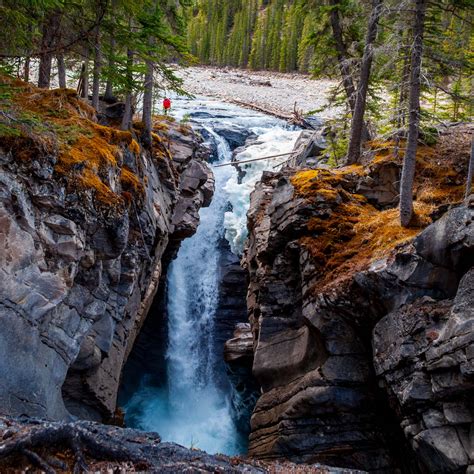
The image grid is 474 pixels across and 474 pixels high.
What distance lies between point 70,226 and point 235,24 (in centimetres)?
10473

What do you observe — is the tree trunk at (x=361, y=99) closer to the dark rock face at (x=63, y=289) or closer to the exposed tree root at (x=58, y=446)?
the dark rock face at (x=63, y=289)

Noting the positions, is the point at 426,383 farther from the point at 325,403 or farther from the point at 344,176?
the point at 344,176

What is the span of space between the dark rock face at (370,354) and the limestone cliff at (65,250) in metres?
5.04

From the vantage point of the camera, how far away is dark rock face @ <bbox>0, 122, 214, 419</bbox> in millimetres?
8438

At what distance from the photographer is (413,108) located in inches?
462

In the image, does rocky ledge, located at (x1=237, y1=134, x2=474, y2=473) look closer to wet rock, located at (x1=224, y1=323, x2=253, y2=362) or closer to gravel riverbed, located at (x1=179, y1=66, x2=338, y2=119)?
wet rock, located at (x1=224, y1=323, x2=253, y2=362)

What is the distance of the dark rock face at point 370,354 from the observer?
8719 millimetres

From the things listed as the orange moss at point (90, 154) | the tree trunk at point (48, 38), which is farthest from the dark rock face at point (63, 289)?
the tree trunk at point (48, 38)

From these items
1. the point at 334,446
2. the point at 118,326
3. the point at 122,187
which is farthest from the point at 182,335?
the point at 334,446

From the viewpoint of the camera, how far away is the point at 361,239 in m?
13.1

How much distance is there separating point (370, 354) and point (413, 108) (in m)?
7.04

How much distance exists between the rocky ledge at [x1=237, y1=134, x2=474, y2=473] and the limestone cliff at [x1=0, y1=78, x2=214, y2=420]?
4.99m

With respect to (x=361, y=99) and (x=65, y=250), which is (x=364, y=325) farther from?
(x=361, y=99)

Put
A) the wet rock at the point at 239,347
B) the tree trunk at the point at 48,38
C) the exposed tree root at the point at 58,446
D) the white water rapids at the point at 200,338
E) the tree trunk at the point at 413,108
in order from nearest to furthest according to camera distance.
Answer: the exposed tree root at the point at 58,446 < the tree trunk at the point at 413,108 < the tree trunk at the point at 48,38 < the white water rapids at the point at 200,338 < the wet rock at the point at 239,347
